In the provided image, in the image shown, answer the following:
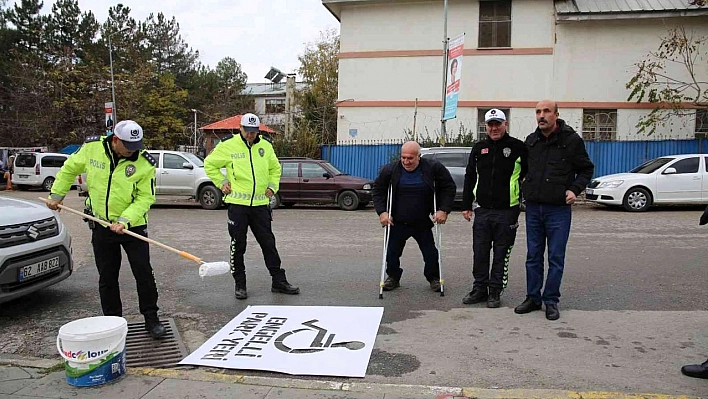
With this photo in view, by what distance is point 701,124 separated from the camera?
21.8 meters

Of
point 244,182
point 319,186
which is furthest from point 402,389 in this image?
point 319,186

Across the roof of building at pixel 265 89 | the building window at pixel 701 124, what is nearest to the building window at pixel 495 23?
the building window at pixel 701 124

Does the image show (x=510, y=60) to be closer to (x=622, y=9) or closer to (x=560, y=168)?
(x=622, y=9)

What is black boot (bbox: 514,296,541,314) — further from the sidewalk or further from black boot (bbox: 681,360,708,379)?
the sidewalk

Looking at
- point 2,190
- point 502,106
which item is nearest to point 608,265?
point 502,106

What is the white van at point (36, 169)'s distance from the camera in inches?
971

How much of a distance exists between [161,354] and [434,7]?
2037cm

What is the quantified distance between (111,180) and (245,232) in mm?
1717

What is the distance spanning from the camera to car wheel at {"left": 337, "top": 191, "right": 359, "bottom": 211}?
16.3 meters

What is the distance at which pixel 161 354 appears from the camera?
4656 mm

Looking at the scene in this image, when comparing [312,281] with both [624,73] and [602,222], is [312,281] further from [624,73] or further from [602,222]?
[624,73]

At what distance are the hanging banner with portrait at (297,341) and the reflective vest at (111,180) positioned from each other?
1.30 metres

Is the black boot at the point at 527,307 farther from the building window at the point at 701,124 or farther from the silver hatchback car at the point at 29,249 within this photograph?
the building window at the point at 701,124

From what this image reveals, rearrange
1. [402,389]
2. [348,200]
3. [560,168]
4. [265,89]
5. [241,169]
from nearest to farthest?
[402,389] < [560,168] < [241,169] < [348,200] < [265,89]
